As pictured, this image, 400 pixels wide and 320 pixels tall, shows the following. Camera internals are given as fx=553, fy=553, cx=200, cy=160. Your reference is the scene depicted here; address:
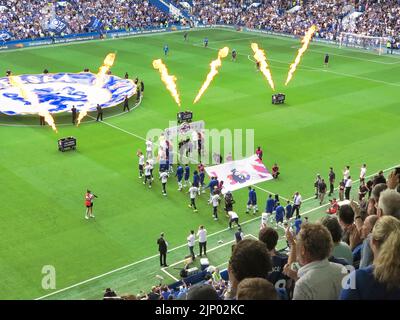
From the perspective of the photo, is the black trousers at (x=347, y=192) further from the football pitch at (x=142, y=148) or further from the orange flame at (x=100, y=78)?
the orange flame at (x=100, y=78)

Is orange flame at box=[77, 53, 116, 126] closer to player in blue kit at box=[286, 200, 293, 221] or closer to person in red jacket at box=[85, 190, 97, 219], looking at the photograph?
person in red jacket at box=[85, 190, 97, 219]

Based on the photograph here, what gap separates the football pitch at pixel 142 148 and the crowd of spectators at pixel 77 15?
9.38 meters

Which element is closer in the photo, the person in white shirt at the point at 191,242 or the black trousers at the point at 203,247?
the person in white shirt at the point at 191,242

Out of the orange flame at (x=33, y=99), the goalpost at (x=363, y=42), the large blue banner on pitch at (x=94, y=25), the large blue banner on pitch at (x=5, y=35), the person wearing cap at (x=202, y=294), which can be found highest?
the person wearing cap at (x=202, y=294)

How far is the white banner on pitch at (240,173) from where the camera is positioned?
2634 cm

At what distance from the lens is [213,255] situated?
20.5 metres

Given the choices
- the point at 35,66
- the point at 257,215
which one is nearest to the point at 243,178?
the point at 257,215

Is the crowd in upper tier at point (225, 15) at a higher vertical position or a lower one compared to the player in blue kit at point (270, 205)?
higher

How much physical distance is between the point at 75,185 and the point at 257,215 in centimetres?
869

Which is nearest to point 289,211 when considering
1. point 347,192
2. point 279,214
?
point 279,214

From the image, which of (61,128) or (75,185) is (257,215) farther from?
(61,128)

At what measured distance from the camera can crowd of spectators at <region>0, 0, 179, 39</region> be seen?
6494 centimetres

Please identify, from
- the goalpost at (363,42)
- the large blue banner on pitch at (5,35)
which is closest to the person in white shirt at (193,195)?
the goalpost at (363,42)

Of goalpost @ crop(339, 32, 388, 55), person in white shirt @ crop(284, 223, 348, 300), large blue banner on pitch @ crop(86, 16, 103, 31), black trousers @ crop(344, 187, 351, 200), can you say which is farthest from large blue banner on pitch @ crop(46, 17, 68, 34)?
person in white shirt @ crop(284, 223, 348, 300)
